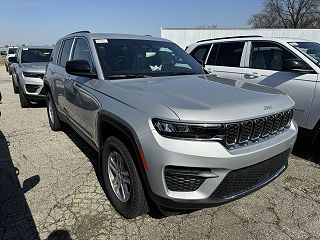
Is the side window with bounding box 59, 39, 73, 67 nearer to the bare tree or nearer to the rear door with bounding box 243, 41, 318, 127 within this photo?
the rear door with bounding box 243, 41, 318, 127

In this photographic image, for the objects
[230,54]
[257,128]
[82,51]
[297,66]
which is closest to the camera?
[257,128]

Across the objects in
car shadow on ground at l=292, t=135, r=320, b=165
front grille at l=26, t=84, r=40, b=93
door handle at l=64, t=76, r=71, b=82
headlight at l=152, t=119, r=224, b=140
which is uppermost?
door handle at l=64, t=76, r=71, b=82

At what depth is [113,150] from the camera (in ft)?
10.3

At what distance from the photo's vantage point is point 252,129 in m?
2.65

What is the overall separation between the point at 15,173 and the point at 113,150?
6.43ft

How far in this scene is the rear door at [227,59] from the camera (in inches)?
233

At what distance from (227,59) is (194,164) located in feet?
14.0

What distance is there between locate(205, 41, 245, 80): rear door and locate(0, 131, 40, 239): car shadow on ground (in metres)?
3.78

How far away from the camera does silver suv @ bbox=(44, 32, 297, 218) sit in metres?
2.44

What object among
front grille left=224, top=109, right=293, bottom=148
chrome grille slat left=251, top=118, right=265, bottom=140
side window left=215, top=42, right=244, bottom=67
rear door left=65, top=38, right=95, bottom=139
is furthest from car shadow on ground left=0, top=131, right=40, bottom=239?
side window left=215, top=42, right=244, bottom=67

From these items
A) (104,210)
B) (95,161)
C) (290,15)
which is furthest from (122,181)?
(290,15)

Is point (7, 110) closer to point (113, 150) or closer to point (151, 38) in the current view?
point (151, 38)

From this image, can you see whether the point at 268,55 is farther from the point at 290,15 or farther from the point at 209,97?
the point at 290,15

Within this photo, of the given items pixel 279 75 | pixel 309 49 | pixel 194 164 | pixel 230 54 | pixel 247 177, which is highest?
pixel 309 49
